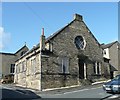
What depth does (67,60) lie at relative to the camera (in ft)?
97.8

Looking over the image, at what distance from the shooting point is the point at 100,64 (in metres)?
34.2

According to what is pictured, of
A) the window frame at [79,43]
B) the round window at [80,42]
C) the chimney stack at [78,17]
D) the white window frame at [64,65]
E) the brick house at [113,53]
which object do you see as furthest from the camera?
the brick house at [113,53]

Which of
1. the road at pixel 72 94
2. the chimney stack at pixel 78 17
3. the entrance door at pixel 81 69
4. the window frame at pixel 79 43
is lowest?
the road at pixel 72 94

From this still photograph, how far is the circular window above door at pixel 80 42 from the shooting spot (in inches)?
1257

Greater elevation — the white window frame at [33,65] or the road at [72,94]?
the white window frame at [33,65]

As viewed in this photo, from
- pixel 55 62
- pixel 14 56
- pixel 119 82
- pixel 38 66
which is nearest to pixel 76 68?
pixel 55 62

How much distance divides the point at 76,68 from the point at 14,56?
2464 centimetres

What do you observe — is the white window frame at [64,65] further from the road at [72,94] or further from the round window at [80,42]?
the road at [72,94]

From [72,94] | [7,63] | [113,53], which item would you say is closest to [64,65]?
[72,94]

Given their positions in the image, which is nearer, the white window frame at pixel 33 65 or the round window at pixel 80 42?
the white window frame at pixel 33 65

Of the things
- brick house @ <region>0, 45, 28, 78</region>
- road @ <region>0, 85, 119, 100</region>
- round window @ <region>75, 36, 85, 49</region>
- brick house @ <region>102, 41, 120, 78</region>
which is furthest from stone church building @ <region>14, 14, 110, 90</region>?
brick house @ <region>102, 41, 120, 78</region>

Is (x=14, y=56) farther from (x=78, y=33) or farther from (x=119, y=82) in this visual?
(x=119, y=82)

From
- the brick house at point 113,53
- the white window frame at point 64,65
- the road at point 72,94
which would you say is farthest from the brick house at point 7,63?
the road at point 72,94

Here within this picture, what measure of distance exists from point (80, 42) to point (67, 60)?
418 centimetres
